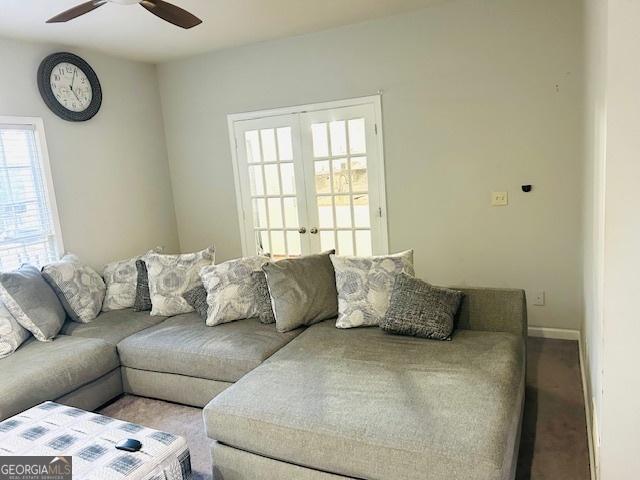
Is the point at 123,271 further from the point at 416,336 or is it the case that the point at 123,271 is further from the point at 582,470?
the point at 582,470

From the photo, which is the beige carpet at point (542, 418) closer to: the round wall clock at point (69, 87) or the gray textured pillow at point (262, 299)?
the gray textured pillow at point (262, 299)

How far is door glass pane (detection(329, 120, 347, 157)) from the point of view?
4.01m

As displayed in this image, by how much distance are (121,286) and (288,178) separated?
1.72 meters

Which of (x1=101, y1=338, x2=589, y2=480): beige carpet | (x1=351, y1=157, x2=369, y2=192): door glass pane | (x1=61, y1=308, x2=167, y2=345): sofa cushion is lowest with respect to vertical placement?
(x1=101, y1=338, x2=589, y2=480): beige carpet

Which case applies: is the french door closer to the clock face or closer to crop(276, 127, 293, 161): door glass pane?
crop(276, 127, 293, 161): door glass pane

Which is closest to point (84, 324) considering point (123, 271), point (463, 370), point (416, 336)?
point (123, 271)

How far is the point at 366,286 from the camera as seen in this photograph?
112 inches

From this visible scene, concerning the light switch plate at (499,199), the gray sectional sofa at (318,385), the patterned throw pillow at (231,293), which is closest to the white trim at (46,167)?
the gray sectional sofa at (318,385)

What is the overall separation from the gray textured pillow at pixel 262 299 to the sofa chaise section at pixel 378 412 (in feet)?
1.54

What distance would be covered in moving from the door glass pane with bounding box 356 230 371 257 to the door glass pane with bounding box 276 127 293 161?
0.96 metres

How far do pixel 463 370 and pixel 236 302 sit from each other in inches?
62.4

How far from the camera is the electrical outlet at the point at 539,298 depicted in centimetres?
359

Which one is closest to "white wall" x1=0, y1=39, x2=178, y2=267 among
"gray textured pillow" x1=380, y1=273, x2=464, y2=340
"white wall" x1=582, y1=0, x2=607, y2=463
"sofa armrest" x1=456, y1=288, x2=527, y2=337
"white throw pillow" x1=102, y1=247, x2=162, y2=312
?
"white throw pillow" x1=102, y1=247, x2=162, y2=312

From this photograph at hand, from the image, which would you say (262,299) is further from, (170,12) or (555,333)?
(555,333)
